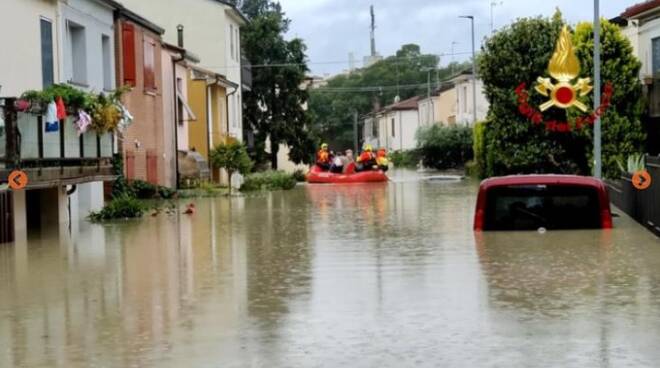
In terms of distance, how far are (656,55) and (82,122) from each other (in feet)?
66.3

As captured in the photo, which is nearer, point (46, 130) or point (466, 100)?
point (46, 130)

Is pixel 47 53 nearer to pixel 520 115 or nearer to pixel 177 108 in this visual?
pixel 177 108

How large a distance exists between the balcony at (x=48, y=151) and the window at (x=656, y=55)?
1821 cm

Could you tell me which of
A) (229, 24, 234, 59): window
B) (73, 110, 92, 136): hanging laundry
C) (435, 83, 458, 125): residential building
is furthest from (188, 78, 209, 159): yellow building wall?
(435, 83, 458, 125): residential building

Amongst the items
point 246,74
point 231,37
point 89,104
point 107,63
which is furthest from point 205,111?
point 89,104

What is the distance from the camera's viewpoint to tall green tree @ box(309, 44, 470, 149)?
133 meters

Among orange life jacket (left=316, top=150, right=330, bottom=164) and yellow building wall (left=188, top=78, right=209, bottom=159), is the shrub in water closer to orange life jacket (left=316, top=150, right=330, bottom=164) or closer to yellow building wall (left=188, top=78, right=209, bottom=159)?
yellow building wall (left=188, top=78, right=209, bottom=159)

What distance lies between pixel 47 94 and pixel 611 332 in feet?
47.5

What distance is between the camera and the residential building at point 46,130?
20.9 metres

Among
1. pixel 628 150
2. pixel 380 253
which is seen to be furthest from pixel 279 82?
pixel 380 253

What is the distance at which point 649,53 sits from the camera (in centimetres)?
3762

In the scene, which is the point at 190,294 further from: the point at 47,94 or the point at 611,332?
the point at 47,94

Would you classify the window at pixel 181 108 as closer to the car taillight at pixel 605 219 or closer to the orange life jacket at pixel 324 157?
the orange life jacket at pixel 324 157

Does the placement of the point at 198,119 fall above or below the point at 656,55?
below
